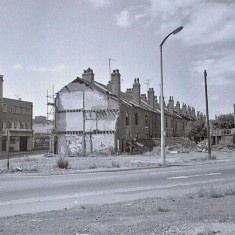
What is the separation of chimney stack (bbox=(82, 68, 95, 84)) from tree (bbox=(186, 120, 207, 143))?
27.9 m

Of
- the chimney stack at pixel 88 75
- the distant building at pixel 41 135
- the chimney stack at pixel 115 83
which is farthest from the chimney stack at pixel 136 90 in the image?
the distant building at pixel 41 135

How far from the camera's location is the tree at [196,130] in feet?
223


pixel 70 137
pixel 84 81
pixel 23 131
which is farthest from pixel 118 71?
pixel 23 131

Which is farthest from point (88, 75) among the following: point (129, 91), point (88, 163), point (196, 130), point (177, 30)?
point (196, 130)

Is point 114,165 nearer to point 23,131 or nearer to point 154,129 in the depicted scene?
point 154,129

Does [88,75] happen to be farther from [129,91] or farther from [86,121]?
[129,91]

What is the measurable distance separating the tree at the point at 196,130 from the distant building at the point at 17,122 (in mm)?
30643

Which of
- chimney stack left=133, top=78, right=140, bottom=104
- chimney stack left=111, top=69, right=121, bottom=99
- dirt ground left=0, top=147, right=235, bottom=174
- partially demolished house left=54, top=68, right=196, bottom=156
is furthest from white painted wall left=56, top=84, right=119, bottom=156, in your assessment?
chimney stack left=133, top=78, right=140, bottom=104

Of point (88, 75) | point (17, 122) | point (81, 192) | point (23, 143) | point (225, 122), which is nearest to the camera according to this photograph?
point (81, 192)

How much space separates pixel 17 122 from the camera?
211ft

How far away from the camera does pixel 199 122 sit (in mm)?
67938

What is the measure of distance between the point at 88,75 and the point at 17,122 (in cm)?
2294

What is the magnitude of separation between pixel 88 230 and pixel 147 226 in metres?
1.09

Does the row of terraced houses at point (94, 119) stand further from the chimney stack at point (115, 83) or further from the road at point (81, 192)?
the road at point (81, 192)
